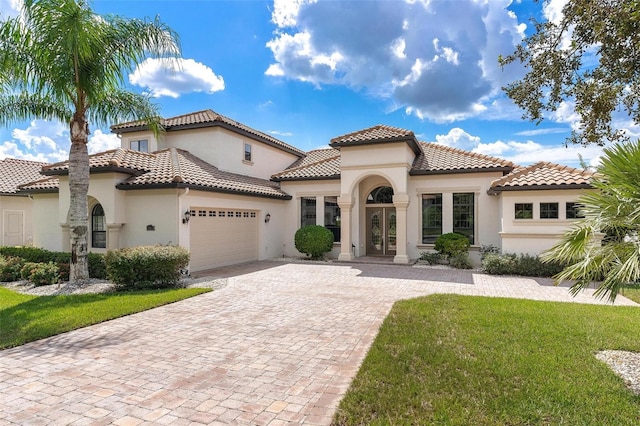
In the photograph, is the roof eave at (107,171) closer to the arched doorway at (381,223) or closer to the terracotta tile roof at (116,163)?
the terracotta tile roof at (116,163)

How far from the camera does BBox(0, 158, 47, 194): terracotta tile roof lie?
71.6 feet

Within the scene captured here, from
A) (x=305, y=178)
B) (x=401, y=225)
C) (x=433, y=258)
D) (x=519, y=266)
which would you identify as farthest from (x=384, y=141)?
(x=519, y=266)

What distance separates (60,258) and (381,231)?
14878 millimetres

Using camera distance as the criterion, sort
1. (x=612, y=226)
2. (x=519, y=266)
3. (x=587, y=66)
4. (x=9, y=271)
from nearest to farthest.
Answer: (x=612, y=226)
(x=587, y=66)
(x=9, y=271)
(x=519, y=266)

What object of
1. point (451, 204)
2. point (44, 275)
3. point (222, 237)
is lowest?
point (44, 275)

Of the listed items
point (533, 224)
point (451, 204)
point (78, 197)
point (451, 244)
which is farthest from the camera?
point (451, 204)

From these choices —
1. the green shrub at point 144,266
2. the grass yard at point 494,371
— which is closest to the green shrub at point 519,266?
the grass yard at point 494,371

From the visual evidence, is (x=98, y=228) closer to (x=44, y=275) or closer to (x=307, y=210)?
(x=44, y=275)

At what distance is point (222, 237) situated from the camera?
53.1 ft

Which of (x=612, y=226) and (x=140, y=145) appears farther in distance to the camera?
(x=140, y=145)

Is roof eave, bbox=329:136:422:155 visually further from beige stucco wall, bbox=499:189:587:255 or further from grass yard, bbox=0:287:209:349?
grass yard, bbox=0:287:209:349

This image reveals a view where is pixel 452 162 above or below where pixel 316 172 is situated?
above

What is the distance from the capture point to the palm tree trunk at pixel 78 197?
1144 centimetres

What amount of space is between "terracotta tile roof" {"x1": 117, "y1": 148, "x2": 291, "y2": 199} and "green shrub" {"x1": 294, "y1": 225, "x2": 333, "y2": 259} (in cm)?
258
